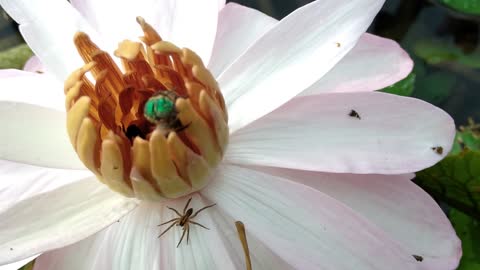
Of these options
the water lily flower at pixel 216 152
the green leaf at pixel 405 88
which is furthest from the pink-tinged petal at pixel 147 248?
the green leaf at pixel 405 88

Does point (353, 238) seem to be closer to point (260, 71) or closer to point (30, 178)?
point (260, 71)

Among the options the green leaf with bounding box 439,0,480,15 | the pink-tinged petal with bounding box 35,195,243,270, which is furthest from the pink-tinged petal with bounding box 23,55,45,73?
the green leaf with bounding box 439,0,480,15

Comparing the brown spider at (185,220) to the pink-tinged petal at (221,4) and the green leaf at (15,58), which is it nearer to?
the pink-tinged petal at (221,4)

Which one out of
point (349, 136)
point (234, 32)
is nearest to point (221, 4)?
point (234, 32)

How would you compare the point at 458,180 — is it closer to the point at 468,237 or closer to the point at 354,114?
the point at 468,237

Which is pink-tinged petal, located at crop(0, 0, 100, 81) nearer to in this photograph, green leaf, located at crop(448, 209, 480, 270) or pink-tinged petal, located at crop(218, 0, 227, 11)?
pink-tinged petal, located at crop(218, 0, 227, 11)

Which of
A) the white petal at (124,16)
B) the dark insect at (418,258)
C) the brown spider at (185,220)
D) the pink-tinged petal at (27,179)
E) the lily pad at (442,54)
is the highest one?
the white petal at (124,16)
